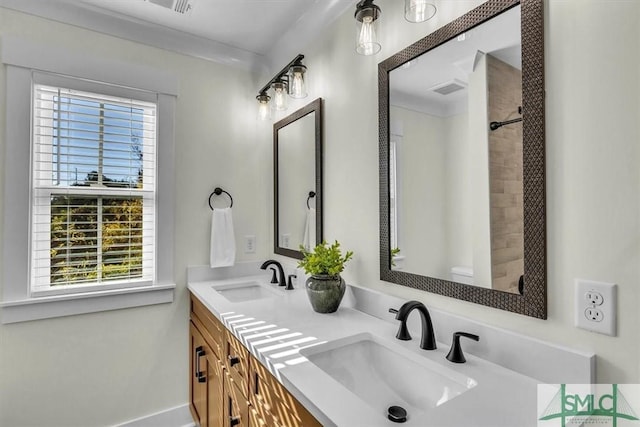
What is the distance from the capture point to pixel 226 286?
208cm

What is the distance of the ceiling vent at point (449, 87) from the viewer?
113cm

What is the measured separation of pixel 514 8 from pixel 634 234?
2.25ft

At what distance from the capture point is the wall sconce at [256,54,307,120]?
1818mm

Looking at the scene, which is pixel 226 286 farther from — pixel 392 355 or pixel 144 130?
pixel 392 355

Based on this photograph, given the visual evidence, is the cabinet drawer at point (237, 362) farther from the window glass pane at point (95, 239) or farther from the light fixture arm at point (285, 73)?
the light fixture arm at point (285, 73)

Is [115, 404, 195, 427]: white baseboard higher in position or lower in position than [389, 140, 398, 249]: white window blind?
lower

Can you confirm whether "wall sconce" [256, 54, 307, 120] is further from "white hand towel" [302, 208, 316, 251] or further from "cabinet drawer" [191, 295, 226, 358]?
"cabinet drawer" [191, 295, 226, 358]

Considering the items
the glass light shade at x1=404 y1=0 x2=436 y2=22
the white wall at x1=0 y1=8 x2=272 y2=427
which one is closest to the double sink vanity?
the glass light shade at x1=404 y1=0 x2=436 y2=22

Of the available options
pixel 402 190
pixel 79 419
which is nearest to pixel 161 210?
pixel 79 419

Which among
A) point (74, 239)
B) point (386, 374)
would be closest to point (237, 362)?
point (386, 374)

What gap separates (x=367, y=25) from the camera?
1307mm

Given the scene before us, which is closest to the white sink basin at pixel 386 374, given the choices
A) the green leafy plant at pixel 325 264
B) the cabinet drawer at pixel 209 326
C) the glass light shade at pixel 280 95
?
the green leafy plant at pixel 325 264

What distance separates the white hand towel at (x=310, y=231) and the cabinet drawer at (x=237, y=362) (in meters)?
0.69

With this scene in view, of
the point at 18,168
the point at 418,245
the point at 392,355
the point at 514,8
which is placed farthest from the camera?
the point at 18,168
